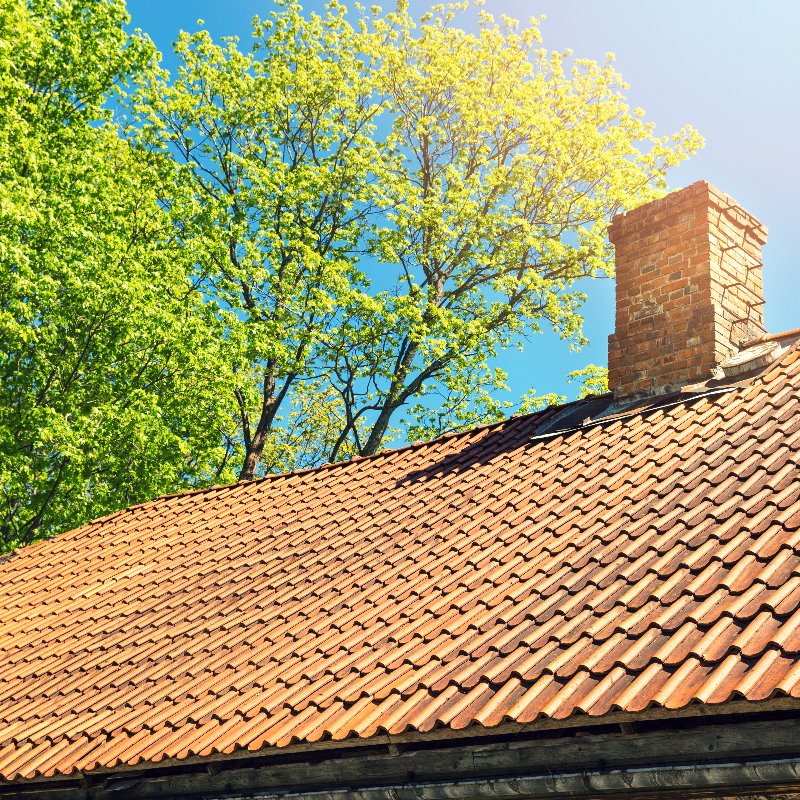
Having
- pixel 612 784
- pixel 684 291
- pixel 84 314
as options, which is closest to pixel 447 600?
pixel 612 784

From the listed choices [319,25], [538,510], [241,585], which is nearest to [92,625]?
[241,585]

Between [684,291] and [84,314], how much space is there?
11118mm

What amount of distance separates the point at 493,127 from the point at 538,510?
1803 centimetres

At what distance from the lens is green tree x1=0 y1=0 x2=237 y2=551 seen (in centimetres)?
1522

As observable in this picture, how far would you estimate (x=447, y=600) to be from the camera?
6105mm

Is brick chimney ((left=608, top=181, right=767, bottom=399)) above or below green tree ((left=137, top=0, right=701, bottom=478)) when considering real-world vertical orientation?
below

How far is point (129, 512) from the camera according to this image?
1145 cm

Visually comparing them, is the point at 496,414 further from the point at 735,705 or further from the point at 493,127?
the point at 735,705

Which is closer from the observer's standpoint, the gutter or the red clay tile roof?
the gutter

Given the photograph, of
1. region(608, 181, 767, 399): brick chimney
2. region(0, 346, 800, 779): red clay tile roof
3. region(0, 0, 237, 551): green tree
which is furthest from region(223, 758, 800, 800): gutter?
region(0, 0, 237, 551): green tree

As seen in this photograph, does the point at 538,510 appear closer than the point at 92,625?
Yes

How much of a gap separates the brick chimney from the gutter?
459cm

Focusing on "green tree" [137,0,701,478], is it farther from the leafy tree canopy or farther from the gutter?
the gutter

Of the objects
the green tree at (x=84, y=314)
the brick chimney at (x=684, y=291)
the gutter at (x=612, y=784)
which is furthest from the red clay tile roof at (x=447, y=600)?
the green tree at (x=84, y=314)
